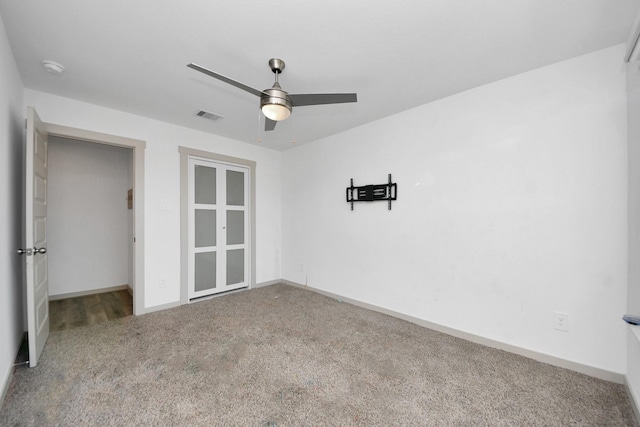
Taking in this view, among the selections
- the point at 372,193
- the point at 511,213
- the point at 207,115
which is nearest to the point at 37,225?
the point at 207,115

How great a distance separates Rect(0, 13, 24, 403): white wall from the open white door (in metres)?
0.10

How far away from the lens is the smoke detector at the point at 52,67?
84.2 inches

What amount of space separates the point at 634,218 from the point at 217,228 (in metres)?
4.37

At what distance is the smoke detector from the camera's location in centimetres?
214

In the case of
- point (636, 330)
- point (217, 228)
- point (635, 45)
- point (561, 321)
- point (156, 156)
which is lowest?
point (561, 321)

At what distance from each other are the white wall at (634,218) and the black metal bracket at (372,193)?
6.08 ft

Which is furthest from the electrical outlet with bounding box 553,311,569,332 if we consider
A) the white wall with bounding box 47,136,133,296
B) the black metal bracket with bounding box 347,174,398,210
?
the white wall with bounding box 47,136,133,296

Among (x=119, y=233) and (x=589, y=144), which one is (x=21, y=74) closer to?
(x=119, y=233)

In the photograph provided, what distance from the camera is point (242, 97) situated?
2.75m

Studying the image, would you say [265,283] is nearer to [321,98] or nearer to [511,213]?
[321,98]

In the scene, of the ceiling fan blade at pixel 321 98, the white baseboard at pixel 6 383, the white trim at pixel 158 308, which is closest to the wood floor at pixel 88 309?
the white trim at pixel 158 308

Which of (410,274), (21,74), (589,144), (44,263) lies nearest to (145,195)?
(44,263)

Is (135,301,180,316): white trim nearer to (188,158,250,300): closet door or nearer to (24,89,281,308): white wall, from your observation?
(24,89,281,308): white wall

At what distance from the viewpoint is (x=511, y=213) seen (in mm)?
2354
